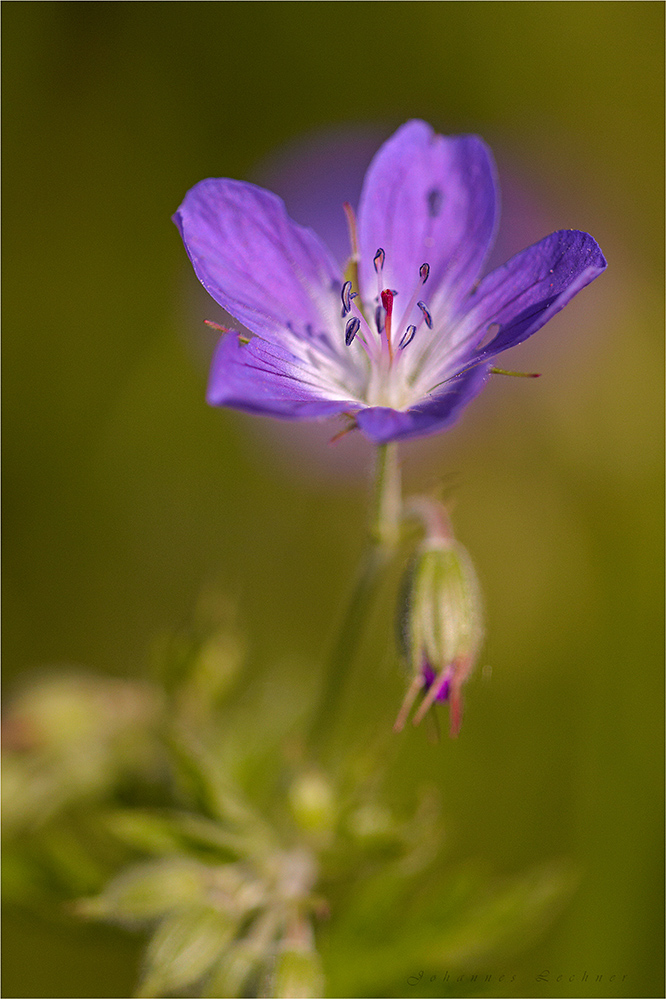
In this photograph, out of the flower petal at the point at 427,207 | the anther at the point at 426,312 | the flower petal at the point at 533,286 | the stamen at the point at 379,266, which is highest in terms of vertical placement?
the flower petal at the point at 427,207

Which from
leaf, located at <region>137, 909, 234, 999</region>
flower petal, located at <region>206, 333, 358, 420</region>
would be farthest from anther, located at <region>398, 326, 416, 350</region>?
leaf, located at <region>137, 909, 234, 999</region>

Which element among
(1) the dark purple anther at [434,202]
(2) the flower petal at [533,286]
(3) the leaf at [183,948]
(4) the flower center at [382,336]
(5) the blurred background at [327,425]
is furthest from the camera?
(5) the blurred background at [327,425]

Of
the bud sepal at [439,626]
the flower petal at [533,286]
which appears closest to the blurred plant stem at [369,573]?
the bud sepal at [439,626]

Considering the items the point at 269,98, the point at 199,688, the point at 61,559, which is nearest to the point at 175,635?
the point at 199,688

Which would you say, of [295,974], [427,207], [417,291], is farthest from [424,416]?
[295,974]

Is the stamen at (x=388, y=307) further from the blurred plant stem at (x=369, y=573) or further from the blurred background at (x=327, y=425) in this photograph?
the blurred background at (x=327, y=425)
